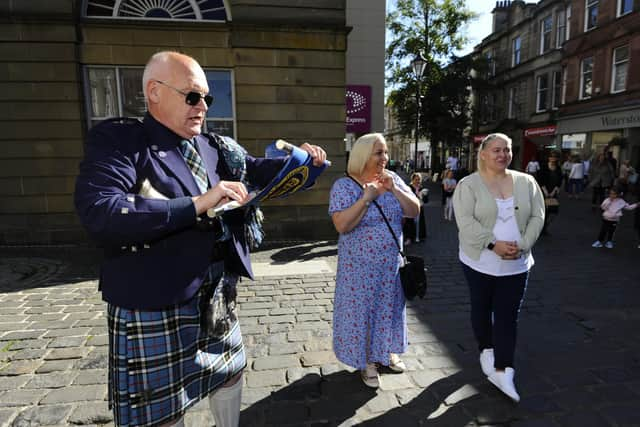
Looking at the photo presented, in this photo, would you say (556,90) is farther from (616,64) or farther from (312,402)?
(312,402)

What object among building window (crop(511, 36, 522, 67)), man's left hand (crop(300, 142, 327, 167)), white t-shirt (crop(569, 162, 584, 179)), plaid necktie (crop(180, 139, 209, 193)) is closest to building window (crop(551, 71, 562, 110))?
building window (crop(511, 36, 522, 67))

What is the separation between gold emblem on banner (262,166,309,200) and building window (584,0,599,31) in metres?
25.9

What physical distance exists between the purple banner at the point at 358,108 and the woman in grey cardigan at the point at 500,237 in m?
7.90

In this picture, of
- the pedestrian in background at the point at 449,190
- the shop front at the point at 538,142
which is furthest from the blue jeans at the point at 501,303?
the shop front at the point at 538,142

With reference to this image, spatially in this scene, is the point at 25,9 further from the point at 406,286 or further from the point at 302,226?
the point at 406,286

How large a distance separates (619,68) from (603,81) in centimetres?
91

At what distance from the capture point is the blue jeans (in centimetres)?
284

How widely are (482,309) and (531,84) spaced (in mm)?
30543

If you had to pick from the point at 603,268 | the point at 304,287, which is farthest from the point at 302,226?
the point at 603,268

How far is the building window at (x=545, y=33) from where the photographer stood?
86.2 ft

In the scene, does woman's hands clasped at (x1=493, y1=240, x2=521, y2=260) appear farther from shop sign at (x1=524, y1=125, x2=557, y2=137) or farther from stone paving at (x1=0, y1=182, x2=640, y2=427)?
shop sign at (x1=524, y1=125, x2=557, y2=137)

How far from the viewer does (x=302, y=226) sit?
8.56 metres

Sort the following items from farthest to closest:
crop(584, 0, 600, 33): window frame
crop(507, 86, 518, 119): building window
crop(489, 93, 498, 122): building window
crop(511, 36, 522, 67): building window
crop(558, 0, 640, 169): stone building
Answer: crop(489, 93, 498, 122): building window < crop(507, 86, 518, 119): building window < crop(511, 36, 522, 67): building window < crop(584, 0, 600, 33): window frame < crop(558, 0, 640, 169): stone building

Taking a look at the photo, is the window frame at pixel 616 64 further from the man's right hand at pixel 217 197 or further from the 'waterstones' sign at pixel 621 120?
the man's right hand at pixel 217 197
